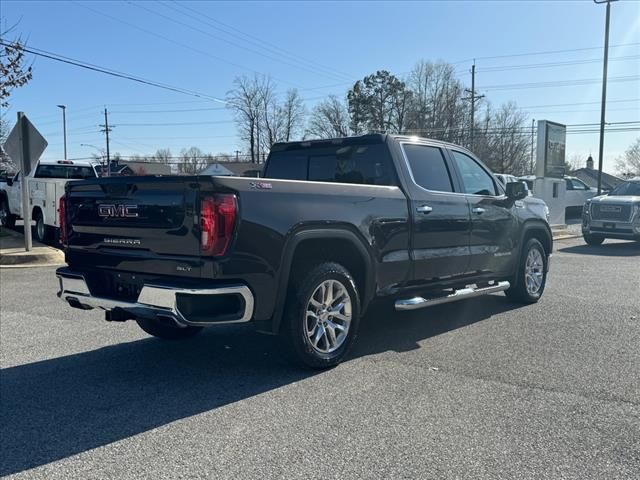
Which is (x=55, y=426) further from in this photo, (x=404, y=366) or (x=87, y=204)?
(x=404, y=366)

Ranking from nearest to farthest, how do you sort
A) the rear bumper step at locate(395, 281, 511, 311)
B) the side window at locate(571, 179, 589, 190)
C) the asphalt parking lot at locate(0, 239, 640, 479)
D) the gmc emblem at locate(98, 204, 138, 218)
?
the asphalt parking lot at locate(0, 239, 640, 479), the gmc emblem at locate(98, 204, 138, 218), the rear bumper step at locate(395, 281, 511, 311), the side window at locate(571, 179, 589, 190)

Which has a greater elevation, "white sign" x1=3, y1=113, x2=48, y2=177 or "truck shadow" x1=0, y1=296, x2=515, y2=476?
"white sign" x1=3, y1=113, x2=48, y2=177

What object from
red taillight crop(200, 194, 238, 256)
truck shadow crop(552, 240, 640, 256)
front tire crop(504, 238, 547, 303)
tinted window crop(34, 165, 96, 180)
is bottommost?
truck shadow crop(552, 240, 640, 256)

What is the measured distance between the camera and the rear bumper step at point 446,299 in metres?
5.35

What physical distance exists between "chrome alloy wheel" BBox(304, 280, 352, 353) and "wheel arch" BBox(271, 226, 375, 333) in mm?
259

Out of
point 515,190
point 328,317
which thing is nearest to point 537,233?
point 515,190

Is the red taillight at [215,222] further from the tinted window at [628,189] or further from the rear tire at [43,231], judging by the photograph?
the tinted window at [628,189]

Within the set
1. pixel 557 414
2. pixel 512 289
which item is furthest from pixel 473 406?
pixel 512 289

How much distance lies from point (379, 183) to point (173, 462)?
3.34 m

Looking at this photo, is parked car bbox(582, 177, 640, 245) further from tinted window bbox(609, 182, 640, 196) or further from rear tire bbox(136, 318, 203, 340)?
rear tire bbox(136, 318, 203, 340)

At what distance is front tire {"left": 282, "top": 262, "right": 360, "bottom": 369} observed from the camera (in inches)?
177

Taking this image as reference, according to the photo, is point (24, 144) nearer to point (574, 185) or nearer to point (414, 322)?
point (414, 322)

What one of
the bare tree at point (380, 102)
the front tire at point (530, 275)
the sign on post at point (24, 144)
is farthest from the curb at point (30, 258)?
the bare tree at point (380, 102)

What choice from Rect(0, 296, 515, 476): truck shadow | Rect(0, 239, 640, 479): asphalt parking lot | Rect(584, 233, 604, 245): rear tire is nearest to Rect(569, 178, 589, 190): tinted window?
Rect(584, 233, 604, 245): rear tire
